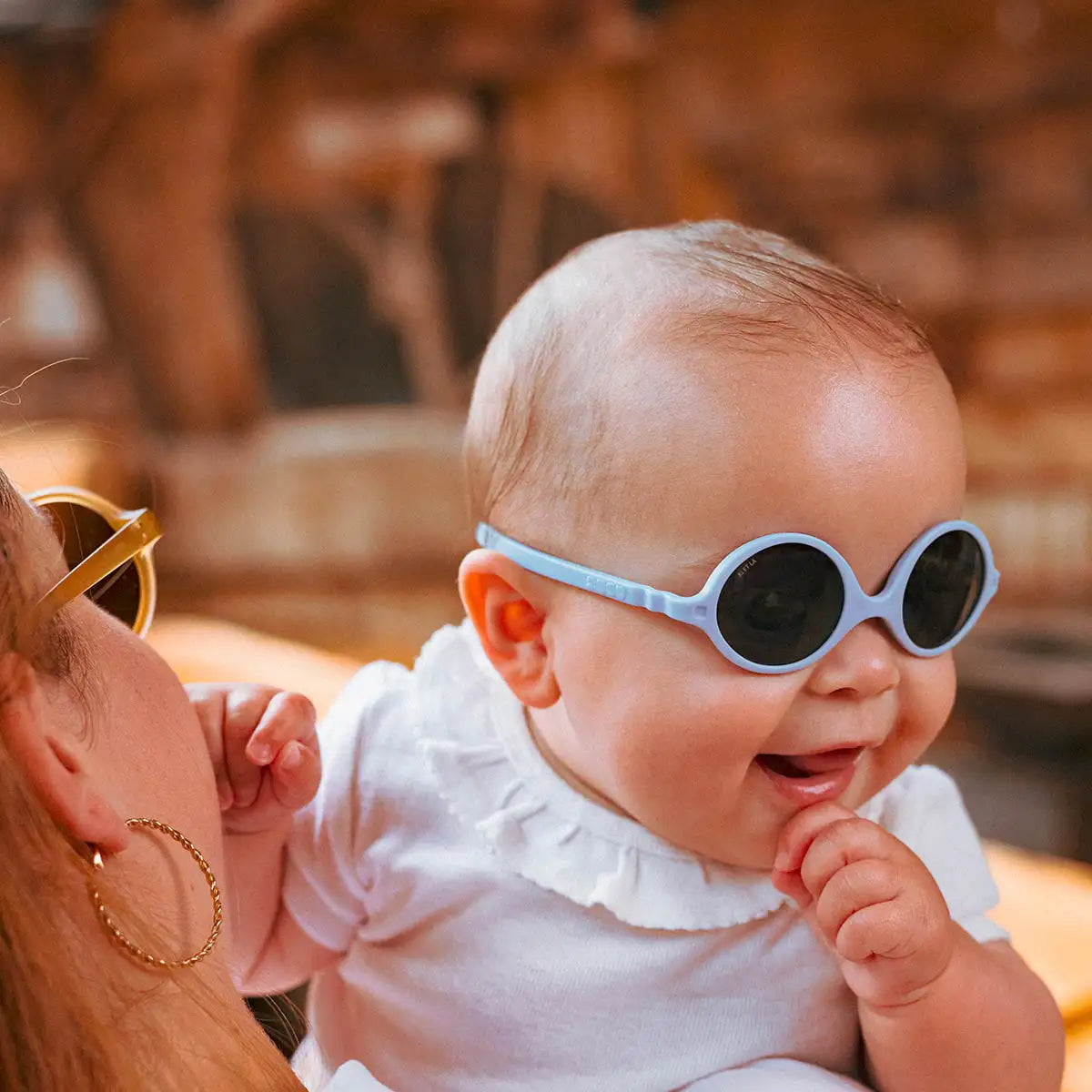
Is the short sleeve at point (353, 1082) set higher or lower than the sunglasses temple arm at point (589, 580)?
lower

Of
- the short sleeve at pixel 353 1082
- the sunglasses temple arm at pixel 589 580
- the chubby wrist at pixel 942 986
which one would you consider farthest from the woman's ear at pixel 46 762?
the chubby wrist at pixel 942 986

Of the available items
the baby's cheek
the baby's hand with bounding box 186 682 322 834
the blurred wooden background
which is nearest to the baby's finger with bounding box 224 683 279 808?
the baby's hand with bounding box 186 682 322 834

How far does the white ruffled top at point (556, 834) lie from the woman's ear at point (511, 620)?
0.21 feet

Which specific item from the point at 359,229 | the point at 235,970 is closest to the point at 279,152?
the point at 359,229

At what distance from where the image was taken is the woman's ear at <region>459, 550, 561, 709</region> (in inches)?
33.4

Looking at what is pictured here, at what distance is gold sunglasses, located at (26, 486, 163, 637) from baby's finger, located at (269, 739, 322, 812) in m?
0.13

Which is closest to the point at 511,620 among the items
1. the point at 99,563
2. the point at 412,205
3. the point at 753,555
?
the point at 753,555

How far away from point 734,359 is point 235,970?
585 millimetres

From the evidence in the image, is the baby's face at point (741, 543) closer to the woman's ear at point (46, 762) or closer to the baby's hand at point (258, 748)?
the baby's hand at point (258, 748)

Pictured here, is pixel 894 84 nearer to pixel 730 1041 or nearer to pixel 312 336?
pixel 312 336

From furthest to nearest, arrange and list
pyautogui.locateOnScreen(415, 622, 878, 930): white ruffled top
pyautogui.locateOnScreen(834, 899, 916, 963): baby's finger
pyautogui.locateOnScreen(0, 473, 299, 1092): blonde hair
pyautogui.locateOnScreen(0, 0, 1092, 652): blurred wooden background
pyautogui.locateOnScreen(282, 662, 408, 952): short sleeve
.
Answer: pyautogui.locateOnScreen(0, 0, 1092, 652): blurred wooden background → pyautogui.locateOnScreen(282, 662, 408, 952): short sleeve → pyautogui.locateOnScreen(415, 622, 878, 930): white ruffled top → pyautogui.locateOnScreen(834, 899, 916, 963): baby's finger → pyautogui.locateOnScreen(0, 473, 299, 1092): blonde hair

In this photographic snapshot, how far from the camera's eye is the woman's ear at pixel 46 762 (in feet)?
1.81

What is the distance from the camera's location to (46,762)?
554mm

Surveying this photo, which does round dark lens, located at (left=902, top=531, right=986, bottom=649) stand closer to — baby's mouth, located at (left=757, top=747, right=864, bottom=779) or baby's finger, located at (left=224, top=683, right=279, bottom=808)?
baby's mouth, located at (left=757, top=747, right=864, bottom=779)
